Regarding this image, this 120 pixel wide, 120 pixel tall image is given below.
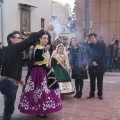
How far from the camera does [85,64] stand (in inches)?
265

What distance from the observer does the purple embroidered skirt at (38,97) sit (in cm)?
479

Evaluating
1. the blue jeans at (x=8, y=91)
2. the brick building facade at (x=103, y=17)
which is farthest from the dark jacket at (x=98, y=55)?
the brick building facade at (x=103, y=17)

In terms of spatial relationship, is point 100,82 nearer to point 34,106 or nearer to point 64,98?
point 64,98

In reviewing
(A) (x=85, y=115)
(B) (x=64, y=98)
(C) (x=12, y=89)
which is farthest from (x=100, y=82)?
(C) (x=12, y=89)

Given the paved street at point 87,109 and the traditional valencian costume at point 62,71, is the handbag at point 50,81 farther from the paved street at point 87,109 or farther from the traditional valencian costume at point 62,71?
the traditional valencian costume at point 62,71

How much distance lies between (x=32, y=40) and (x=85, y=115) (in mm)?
2112

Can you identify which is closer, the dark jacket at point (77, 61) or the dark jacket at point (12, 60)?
the dark jacket at point (12, 60)

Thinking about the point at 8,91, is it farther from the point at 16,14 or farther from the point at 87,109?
the point at 16,14

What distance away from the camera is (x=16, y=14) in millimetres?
18922

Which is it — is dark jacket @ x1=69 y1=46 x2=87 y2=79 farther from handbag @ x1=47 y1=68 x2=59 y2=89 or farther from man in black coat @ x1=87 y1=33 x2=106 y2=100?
handbag @ x1=47 y1=68 x2=59 y2=89

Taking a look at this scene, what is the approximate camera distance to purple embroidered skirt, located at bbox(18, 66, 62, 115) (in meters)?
4.79

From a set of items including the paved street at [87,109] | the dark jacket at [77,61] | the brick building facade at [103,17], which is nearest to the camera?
the paved street at [87,109]

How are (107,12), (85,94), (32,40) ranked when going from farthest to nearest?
(107,12)
(85,94)
(32,40)

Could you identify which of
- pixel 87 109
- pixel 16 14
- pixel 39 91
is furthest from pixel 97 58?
pixel 16 14
